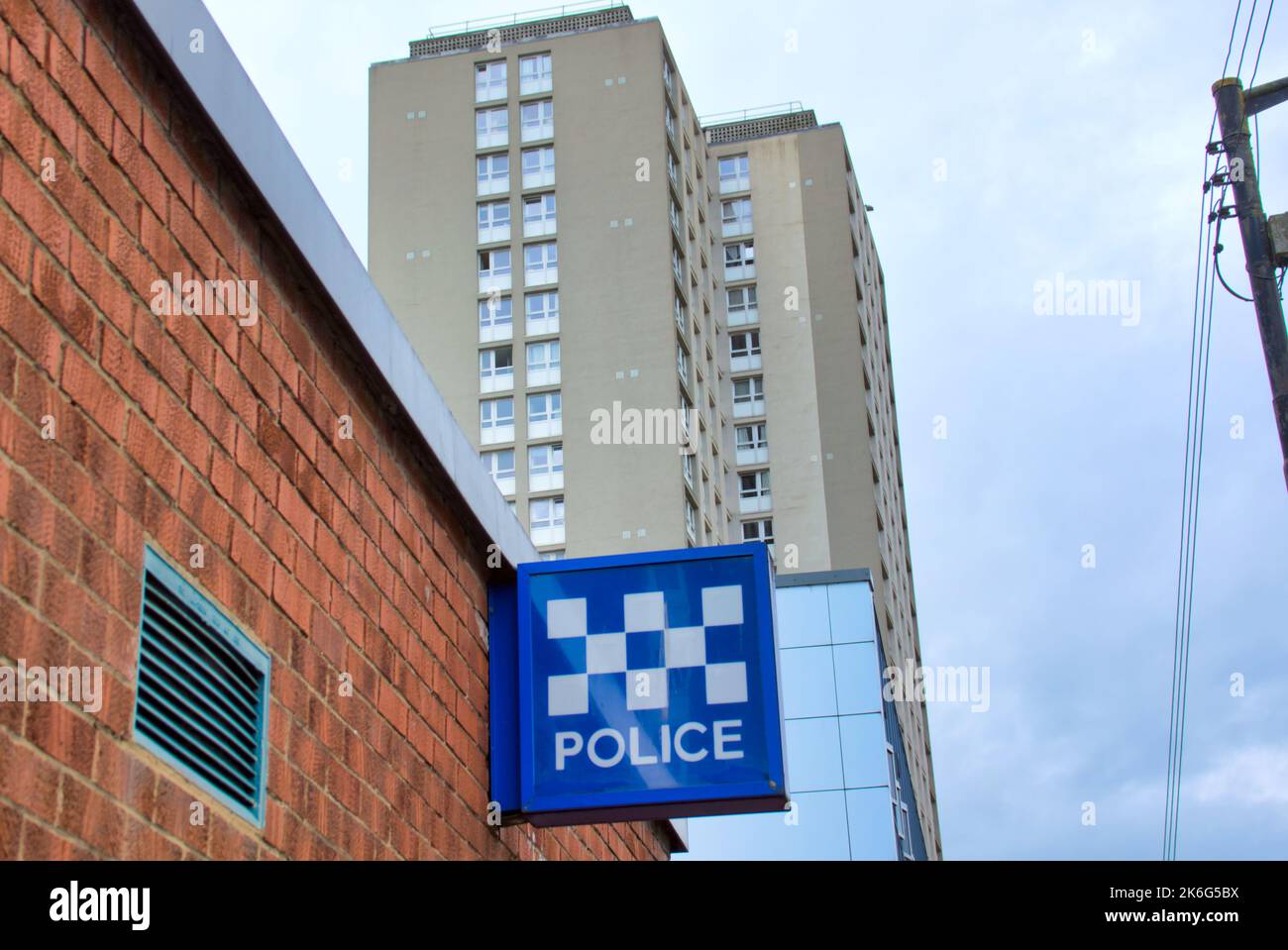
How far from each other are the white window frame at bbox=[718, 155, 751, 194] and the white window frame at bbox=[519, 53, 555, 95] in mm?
12533

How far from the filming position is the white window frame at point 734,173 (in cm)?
6644

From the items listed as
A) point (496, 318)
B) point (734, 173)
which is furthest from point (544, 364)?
point (734, 173)

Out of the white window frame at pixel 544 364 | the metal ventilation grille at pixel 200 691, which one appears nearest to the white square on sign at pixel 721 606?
the metal ventilation grille at pixel 200 691

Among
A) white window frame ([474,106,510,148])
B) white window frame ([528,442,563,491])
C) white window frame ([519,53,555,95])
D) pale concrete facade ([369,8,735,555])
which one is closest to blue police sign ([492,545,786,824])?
pale concrete facade ([369,8,735,555])

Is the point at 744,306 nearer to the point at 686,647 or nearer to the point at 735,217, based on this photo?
the point at 735,217

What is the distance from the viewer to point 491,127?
55.4 meters

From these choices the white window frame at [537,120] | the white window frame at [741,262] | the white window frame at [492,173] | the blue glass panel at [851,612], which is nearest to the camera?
the blue glass panel at [851,612]

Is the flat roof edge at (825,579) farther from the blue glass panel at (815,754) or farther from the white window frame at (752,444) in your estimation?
the white window frame at (752,444)

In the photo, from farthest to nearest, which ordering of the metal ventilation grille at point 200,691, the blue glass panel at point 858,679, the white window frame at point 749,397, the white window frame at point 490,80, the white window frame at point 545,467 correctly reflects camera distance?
the white window frame at point 749,397 < the white window frame at point 490,80 < the white window frame at point 545,467 < the blue glass panel at point 858,679 < the metal ventilation grille at point 200,691

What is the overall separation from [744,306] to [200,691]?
2401 inches

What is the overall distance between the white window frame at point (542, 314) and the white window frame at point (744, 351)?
491 inches

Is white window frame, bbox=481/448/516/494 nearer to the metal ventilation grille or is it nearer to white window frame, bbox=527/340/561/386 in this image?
white window frame, bbox=527/340/561/386

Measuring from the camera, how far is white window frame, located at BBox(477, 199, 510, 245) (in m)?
53.4

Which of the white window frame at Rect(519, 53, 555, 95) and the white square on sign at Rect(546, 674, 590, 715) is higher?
the white window frame at Rect(519, 53, 555, 95)
